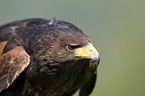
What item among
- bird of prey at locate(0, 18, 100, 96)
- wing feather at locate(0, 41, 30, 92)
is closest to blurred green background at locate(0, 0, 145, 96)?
bird of prey at locate(0, 18, 100, 96)

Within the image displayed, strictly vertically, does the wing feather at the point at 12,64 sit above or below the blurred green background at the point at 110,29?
above

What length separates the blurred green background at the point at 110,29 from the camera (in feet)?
27.5

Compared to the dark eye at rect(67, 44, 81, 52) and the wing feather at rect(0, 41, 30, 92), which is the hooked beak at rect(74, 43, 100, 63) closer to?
the dark eye at rect(67, 44, 81, 52)

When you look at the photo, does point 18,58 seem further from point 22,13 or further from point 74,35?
point 22,13

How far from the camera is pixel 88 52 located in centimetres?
369

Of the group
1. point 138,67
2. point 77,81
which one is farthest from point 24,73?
point 138,67

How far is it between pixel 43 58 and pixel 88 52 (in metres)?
0.85

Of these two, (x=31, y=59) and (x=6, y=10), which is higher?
(x=31, y=59)

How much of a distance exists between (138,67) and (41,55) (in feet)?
16.7

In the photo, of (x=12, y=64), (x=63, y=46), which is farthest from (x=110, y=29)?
(x=12, y=64)

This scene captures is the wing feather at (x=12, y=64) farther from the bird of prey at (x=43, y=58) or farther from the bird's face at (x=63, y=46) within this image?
the bird's face at (x=63, y=46)

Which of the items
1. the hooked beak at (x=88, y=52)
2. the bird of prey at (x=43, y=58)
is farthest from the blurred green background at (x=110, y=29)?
the hooked beak at (x=88, y=52)

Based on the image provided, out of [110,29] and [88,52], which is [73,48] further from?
[110,29]

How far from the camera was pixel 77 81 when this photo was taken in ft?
17.6
